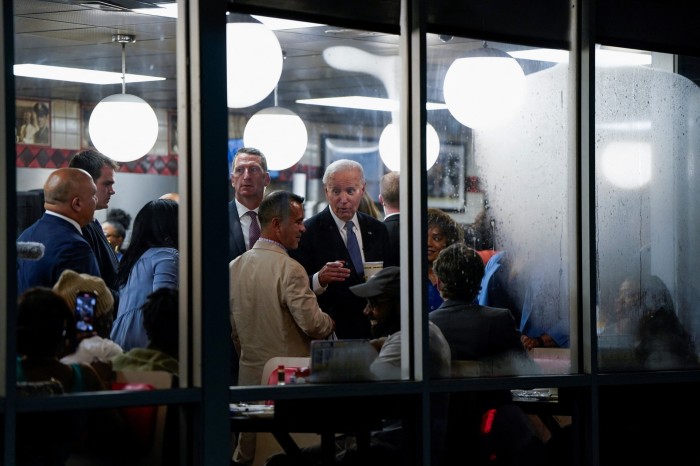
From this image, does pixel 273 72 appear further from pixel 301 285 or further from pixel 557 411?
pixel 557 411

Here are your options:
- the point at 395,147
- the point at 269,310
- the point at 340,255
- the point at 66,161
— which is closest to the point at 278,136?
the point at 340,255

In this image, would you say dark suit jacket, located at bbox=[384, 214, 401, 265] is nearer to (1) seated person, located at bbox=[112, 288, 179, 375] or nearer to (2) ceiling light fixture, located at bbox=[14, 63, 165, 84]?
(1) seated person, located at bbox=[112, 288, 179, 375]

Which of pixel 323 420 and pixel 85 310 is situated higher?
pixel 85 310

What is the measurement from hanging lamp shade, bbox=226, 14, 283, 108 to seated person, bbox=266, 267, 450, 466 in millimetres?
830

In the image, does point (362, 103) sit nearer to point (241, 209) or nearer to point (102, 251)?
point (241, 209)

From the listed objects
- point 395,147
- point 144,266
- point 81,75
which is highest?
point 81,75

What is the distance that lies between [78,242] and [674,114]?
7.97ft

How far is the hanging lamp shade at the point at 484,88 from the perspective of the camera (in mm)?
4156

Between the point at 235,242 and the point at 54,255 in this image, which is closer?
the point at 54,255

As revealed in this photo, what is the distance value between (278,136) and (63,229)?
0.98 meters

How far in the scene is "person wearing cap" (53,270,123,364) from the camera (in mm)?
3486

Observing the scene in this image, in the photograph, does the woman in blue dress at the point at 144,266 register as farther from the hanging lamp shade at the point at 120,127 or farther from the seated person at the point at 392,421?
the seated person at the point at 392,421

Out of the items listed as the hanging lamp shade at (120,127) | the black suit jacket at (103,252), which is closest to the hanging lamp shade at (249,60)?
the black suit jacket at (103,252)

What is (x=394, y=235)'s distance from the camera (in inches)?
168
